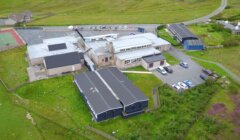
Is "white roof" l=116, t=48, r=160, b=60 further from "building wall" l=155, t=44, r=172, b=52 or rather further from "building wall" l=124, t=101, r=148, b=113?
"building wall" l=124, t=101, r=148, b=113

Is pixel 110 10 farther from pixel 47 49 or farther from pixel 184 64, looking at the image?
pixel 184 64

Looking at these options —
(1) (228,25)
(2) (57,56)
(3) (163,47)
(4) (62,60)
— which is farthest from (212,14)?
(2) (57,56)

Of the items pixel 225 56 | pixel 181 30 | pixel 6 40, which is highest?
pixel 6 40

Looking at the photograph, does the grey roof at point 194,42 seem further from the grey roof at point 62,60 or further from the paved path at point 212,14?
the grey roof at point 62,60

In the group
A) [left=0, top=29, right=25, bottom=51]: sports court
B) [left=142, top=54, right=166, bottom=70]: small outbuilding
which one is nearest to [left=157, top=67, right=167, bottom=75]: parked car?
[left=142, top=54, right=166, bottom=70]: small outbuilding

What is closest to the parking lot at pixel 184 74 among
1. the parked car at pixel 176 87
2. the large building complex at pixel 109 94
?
the parked car at pixel 176 87

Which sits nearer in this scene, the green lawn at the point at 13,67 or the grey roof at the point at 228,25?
the green lawn at the point at 13,67
